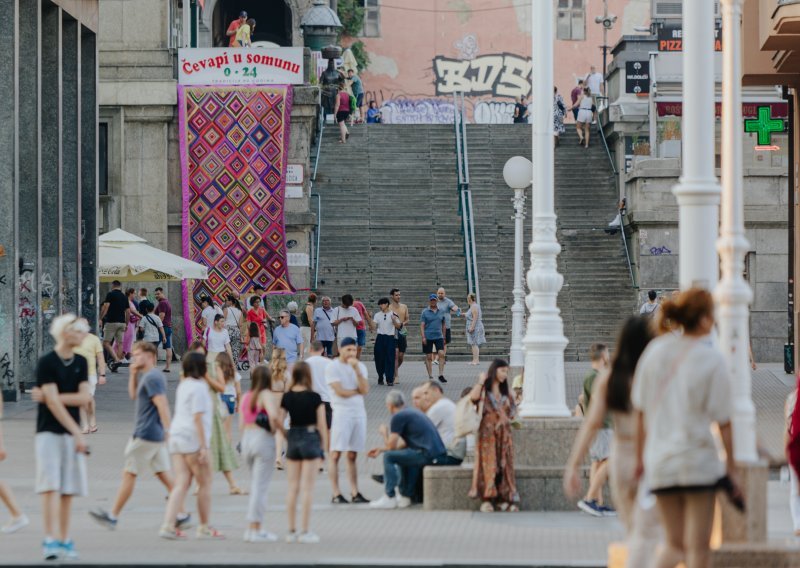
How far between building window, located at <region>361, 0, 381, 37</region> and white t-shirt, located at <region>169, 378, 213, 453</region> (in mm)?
52588

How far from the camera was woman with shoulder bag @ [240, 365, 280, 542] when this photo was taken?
44.7 feet

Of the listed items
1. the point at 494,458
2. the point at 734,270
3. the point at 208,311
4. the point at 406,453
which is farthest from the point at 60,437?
the point at 208,311

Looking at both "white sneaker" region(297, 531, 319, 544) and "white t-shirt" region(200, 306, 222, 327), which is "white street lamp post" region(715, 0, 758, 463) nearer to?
"white sneaker" region(297, 531, 319, 544)

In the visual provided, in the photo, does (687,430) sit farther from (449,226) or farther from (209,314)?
(449,226)

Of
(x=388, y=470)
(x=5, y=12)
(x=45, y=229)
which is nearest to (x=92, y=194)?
(x=45, y=229)

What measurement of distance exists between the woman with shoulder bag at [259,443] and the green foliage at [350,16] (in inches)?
1937

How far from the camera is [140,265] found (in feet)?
104

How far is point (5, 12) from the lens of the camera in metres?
26.0

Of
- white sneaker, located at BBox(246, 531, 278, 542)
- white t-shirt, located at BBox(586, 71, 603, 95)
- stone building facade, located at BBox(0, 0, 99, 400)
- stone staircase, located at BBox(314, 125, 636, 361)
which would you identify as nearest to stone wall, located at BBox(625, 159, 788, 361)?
stone staircase, located at BBox(314, 125, 636, 361)

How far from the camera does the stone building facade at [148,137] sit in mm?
38062

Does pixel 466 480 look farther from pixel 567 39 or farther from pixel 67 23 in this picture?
pixel 567 39

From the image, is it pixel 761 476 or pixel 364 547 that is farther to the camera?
pixel 364 547

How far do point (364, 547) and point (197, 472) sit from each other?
5.08 feet

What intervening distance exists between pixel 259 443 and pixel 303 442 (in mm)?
352
